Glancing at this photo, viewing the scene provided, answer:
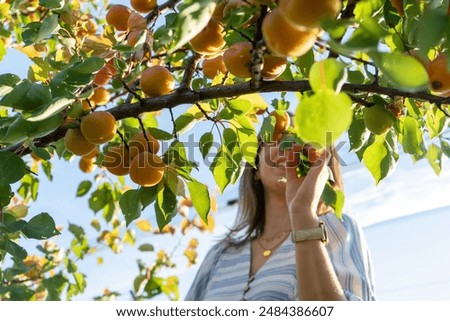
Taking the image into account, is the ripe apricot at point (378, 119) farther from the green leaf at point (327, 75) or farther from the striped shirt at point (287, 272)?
the striped shirt at point (287, 272)

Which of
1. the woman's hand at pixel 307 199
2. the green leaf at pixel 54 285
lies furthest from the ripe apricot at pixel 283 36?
the green leaf at pixel 54 285

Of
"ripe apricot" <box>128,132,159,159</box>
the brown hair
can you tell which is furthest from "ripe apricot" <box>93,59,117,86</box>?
the brown hair

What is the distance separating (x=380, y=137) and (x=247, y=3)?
386mm

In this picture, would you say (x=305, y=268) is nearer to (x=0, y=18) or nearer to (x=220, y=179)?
(x=220, y=179)

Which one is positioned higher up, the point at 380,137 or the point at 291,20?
the point at 380,137

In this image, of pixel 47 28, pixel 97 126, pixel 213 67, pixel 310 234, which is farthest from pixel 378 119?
pixel 310 234

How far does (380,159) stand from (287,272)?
2.71 ft

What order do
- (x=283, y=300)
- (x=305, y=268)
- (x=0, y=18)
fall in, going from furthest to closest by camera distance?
(x=283, y=300)
(x=305, y=268)
(x=0, y=18)

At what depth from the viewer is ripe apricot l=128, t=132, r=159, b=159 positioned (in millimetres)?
959

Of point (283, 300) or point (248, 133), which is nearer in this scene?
point (248, 133)

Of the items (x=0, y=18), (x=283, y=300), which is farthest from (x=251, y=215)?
(x=0, y=18)

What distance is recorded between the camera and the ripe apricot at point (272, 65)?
2.43ft

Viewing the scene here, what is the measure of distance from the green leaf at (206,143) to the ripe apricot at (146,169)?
0.09 m

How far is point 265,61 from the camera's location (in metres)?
0.74
